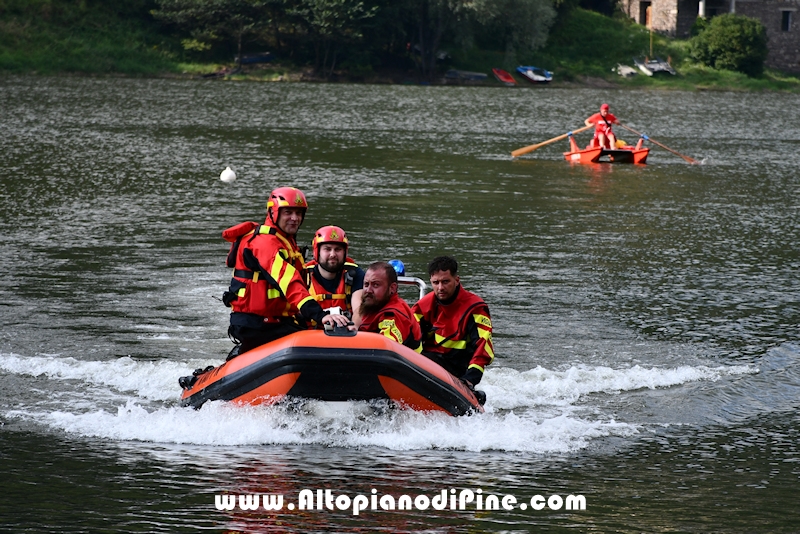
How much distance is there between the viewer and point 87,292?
39.0 feet

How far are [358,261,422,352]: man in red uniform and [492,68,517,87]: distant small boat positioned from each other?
1992 inches

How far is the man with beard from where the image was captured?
7512mm

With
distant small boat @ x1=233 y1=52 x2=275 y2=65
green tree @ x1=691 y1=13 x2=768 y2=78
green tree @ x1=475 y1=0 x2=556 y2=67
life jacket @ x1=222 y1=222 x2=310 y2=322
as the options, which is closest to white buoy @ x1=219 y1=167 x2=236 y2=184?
life jacket @ x1=222 y1=222 x2=310 y2=322

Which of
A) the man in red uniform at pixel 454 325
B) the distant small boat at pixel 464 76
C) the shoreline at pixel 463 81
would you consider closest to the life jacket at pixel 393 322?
the man in red uniform at pixel 454 325

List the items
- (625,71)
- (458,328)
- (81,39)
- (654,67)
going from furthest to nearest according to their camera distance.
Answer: (654,67) < (625,71) < (81,39) < (458,328)

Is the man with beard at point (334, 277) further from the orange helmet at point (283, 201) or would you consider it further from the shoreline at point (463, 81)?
the shoreline at point (463, 81)

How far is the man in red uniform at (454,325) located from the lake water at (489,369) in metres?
0.46

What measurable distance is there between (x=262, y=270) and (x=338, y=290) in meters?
0.60

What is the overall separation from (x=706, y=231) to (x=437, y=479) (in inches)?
437

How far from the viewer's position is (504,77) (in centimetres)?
5753

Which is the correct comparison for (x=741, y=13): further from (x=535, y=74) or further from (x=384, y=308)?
(x=384, y=308)

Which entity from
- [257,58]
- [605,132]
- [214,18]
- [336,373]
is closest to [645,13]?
[257,58]

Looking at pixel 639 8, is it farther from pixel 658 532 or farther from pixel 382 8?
pixel 658 532

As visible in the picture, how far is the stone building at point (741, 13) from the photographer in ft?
218
